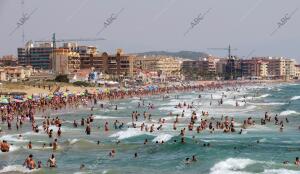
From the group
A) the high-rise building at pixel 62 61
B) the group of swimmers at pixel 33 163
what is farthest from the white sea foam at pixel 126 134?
the high-rise building at pixel 62 61

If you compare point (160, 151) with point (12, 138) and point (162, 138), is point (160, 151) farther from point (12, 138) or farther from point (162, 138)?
point (12, 138)

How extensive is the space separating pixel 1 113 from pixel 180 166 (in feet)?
89.3

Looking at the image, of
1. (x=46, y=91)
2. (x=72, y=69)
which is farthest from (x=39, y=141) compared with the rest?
(x=72, y=69)

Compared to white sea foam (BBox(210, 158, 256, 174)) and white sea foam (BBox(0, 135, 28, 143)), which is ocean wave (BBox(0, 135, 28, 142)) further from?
white sea foam (BBox(210, 158, 256, 174))

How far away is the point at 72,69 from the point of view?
136000mm

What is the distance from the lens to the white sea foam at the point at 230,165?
24.0 metres

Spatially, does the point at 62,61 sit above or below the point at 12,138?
above

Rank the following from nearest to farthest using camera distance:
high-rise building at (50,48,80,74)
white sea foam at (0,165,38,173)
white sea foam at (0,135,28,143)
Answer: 1. white sea foam at (0,165,38,173)
2. white sea foam at (0,135,28,143)
3. high-rise building at (50,48,80,74)

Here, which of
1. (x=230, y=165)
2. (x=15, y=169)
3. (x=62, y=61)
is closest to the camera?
(x=15, y=169)

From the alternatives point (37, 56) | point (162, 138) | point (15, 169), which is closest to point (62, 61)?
point (37, 56)

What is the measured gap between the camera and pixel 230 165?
2503 cm

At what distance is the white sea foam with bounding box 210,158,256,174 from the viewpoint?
A: 24.0m

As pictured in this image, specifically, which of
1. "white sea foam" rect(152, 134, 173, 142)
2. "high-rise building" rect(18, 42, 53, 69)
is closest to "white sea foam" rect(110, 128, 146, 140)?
"white sea foam" rect(152, 134, 173, 142)

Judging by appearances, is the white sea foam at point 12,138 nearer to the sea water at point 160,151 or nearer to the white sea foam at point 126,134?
the sea water at point 160,151
